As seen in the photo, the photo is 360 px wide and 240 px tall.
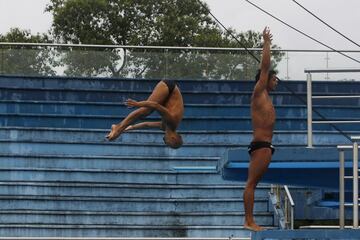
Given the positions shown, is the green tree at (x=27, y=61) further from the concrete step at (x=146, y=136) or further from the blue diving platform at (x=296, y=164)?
the blue diving platform at (x=296, y=164)

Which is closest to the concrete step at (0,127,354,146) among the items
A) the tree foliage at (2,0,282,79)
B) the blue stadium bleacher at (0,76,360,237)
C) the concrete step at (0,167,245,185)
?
the blue stadium bleacher at (0,76,360,237)

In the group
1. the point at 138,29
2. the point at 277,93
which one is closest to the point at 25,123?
the point at 277,93

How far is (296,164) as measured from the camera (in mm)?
11750

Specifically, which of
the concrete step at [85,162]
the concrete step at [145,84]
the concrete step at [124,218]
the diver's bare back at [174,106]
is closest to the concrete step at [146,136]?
the concrete step at [85,162]

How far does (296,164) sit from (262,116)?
97 cm

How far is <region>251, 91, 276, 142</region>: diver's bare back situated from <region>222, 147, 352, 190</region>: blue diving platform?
0.71 metres

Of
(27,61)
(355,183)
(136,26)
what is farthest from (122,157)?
(136,26)

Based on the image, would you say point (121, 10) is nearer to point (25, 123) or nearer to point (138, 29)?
point (138, 29)

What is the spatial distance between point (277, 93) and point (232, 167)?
9.74 metres

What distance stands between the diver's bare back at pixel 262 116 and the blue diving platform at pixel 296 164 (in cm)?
71

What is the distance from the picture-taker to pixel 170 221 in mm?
19625

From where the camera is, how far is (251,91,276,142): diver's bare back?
36.1ft

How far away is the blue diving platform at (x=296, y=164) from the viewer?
11656 millimetres

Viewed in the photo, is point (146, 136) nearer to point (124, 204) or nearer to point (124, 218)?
point (124, 204)
